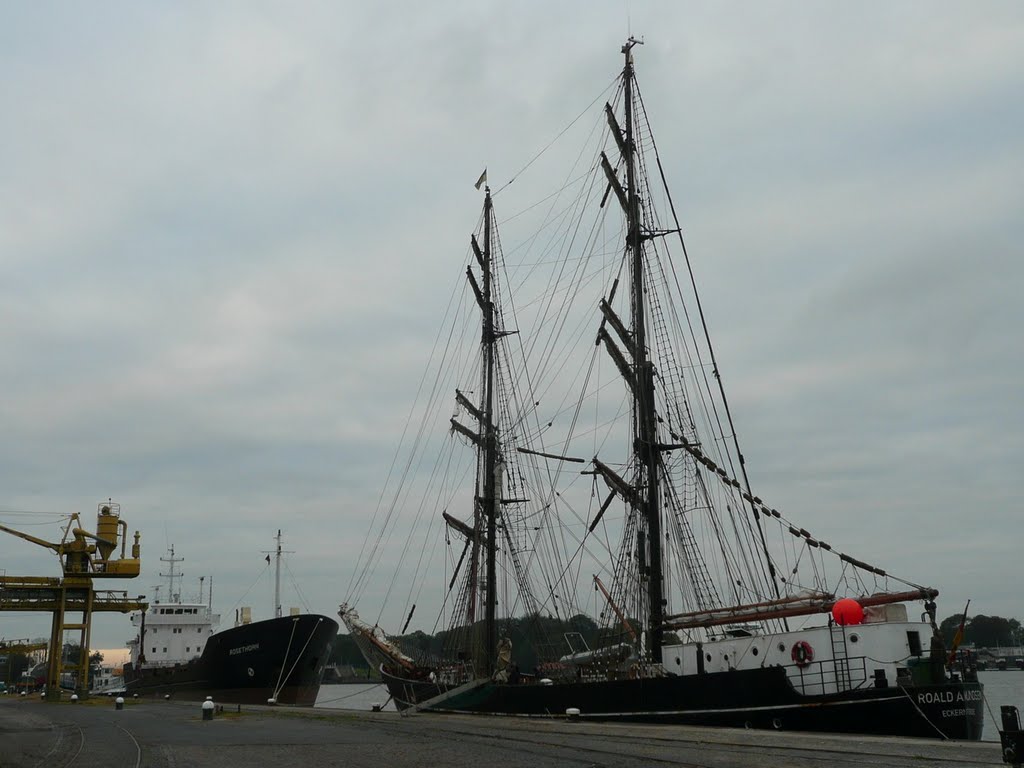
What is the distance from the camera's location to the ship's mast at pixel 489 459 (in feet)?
140

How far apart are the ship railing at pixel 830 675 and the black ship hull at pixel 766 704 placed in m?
0.76

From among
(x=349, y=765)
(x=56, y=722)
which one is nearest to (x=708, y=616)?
(x=349, y=765)

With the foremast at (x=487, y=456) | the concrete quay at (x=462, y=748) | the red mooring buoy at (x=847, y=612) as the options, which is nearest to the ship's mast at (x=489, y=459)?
the foremast at (x=487, y=456)

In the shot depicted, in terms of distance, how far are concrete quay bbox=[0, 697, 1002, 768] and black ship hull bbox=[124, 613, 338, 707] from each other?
2608 cm

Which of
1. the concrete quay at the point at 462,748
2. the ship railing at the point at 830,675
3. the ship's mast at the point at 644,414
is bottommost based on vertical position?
the concrete quay at the point at 462,748

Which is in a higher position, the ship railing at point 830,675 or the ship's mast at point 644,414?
the ship's mast at point 644,414

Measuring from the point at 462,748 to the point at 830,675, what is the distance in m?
11.8

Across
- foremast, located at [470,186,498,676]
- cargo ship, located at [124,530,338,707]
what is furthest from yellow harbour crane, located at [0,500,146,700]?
foremast, located at [470,186,498,676]

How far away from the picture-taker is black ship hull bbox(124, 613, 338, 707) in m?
54.1

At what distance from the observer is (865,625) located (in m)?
25.3

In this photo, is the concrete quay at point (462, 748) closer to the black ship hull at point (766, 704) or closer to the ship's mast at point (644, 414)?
the black ship hull at point (766, 704)

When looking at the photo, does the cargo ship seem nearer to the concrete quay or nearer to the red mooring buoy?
the concrete quay

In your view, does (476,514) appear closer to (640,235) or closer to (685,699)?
(640,235)

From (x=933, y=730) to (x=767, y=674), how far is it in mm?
4377
